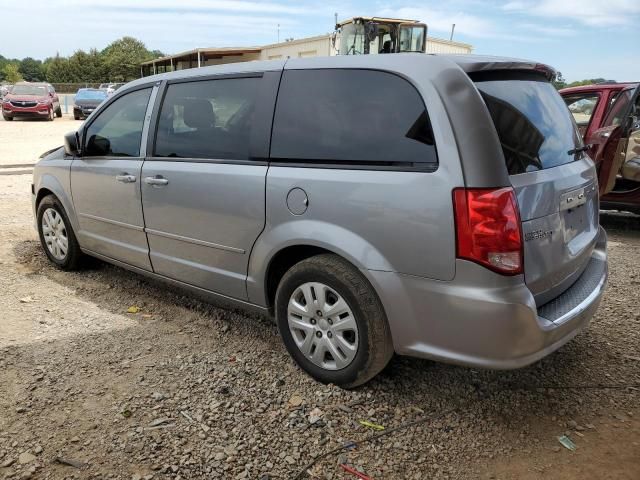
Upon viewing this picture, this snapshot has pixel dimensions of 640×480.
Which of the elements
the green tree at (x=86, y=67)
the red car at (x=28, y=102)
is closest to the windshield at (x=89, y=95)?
the red car at (x=28, y=102)

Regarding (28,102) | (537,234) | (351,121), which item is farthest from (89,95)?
(537,234)

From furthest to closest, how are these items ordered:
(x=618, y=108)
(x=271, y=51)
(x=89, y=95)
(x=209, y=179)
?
(x=271, y=51) < (x=89, y=95) < (x=618, y=108) < (x=209, y=179)

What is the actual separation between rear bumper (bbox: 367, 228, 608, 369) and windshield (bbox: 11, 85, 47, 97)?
2807 centimetres

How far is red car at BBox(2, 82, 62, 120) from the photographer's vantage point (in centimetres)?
2528

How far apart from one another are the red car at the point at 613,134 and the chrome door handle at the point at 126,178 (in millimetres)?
4903

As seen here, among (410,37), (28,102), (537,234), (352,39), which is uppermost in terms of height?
(410,37)

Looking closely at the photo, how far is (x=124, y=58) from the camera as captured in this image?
81812 mm

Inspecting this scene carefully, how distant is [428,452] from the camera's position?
8.57ft

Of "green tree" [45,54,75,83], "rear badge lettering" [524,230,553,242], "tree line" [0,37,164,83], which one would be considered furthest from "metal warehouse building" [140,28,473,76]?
"green tree" [45,54,75,83]

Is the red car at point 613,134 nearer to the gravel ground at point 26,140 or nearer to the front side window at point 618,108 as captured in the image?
the front side window at point 618,108

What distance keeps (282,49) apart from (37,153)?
22.0 metres

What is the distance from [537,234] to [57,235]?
4160 millimetres

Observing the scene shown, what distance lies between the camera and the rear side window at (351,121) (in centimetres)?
264

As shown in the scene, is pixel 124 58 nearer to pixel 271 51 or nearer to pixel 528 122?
pixel 271 51
